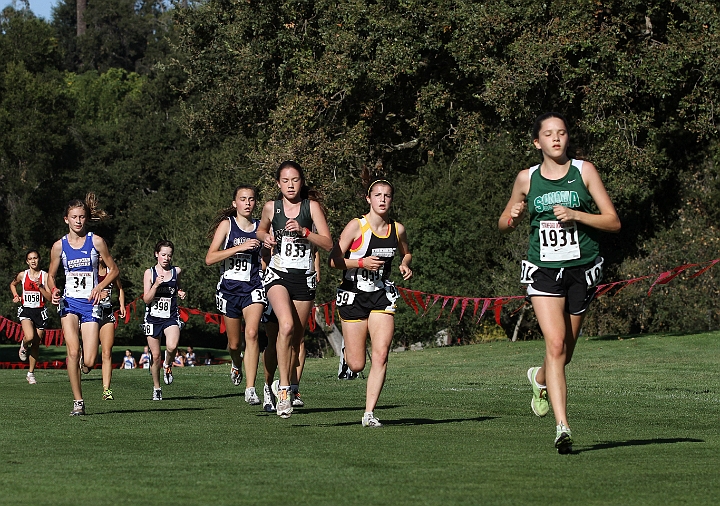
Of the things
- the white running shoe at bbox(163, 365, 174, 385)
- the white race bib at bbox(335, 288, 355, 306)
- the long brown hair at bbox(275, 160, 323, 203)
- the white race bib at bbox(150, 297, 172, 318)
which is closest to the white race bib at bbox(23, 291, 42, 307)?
the white running shoe at bbox(163, 365, 174, 385)

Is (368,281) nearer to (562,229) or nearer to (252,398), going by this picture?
(562,229)

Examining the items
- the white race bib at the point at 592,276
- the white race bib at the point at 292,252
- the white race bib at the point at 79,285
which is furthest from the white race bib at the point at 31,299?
the white race bib at the point at 592,276

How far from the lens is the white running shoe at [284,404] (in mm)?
11289

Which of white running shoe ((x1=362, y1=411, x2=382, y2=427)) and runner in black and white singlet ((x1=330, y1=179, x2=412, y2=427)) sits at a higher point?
runner in black and white singlet ((x1=330, y1=179, x2=412, y2=427))

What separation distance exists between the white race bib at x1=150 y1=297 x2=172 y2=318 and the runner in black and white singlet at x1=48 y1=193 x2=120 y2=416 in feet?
13.8

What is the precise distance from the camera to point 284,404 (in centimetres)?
1130

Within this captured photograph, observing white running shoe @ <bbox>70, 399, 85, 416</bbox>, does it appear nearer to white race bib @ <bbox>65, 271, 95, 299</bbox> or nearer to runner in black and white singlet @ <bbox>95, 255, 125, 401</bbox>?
runner in black and white singlet @ <bbox>95, 255, 125, 401</bbox>

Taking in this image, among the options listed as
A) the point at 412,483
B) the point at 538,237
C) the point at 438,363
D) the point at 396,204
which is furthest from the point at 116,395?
the point at 396,204

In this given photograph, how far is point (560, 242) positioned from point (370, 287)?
2.63 metres

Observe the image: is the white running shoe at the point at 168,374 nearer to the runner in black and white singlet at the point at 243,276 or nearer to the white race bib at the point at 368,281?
the runner in black and white singlet at the point at 243,276

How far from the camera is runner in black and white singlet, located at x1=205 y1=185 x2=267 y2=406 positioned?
1382 centimetres

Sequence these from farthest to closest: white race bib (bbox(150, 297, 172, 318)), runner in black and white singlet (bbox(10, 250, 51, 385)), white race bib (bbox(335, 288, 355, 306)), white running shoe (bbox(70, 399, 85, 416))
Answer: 1. runner in black and white singlet (bbox(10, 250, 51, 385))
2. white race bib (bbox(150, 297, 172, 318))
3. white running shoe (bbox(70, 399, 85, 416))
4. white race bib (bbox(335, 288, 355, 306))

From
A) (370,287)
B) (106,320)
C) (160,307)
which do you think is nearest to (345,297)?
(370,287)

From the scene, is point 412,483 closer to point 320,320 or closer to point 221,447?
point 221,447
